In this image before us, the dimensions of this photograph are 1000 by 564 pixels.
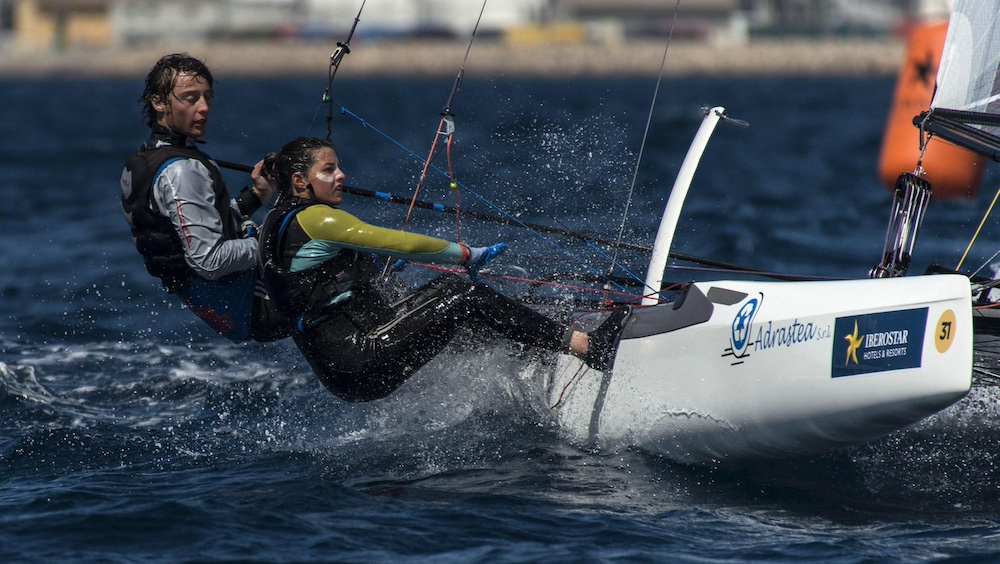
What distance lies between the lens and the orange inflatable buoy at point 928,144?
831 centimetres

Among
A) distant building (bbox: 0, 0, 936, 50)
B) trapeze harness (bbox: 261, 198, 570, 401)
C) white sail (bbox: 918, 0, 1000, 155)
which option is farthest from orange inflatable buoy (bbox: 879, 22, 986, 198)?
distant building (bbox: 0, 0, 936, 50)

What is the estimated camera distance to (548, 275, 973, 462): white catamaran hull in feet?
11.0

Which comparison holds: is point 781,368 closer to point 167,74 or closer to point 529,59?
point 167,74

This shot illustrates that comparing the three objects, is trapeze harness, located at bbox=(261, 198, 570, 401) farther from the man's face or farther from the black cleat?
the man's face

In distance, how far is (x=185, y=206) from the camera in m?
3.68

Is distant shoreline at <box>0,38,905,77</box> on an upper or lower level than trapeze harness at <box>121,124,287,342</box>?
upper

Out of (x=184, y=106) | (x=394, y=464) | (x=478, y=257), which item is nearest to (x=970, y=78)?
(x=478, y=257)

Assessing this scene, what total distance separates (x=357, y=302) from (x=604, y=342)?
79 centimetres

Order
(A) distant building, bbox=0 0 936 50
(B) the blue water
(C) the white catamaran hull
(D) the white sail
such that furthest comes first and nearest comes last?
(A) distant building, bbox=0 0 936 50
(D) the white sail
(C) the white catamaran hull
(B) the blue water

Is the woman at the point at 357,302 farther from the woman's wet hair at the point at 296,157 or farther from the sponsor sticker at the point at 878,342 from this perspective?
the sponsor sticker at the point at 878,342

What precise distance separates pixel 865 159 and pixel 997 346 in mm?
11218

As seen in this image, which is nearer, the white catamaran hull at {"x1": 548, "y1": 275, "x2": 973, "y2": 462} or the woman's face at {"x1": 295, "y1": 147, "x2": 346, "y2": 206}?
the white catamaran hull at {"x1": 548, "y1": 275, "x2": 973, "y2": 462}

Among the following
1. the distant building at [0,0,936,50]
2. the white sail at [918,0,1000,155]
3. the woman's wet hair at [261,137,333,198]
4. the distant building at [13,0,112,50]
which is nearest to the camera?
the woman's wet hair at [261,137,333,198]

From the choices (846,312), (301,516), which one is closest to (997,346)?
(846,312)
